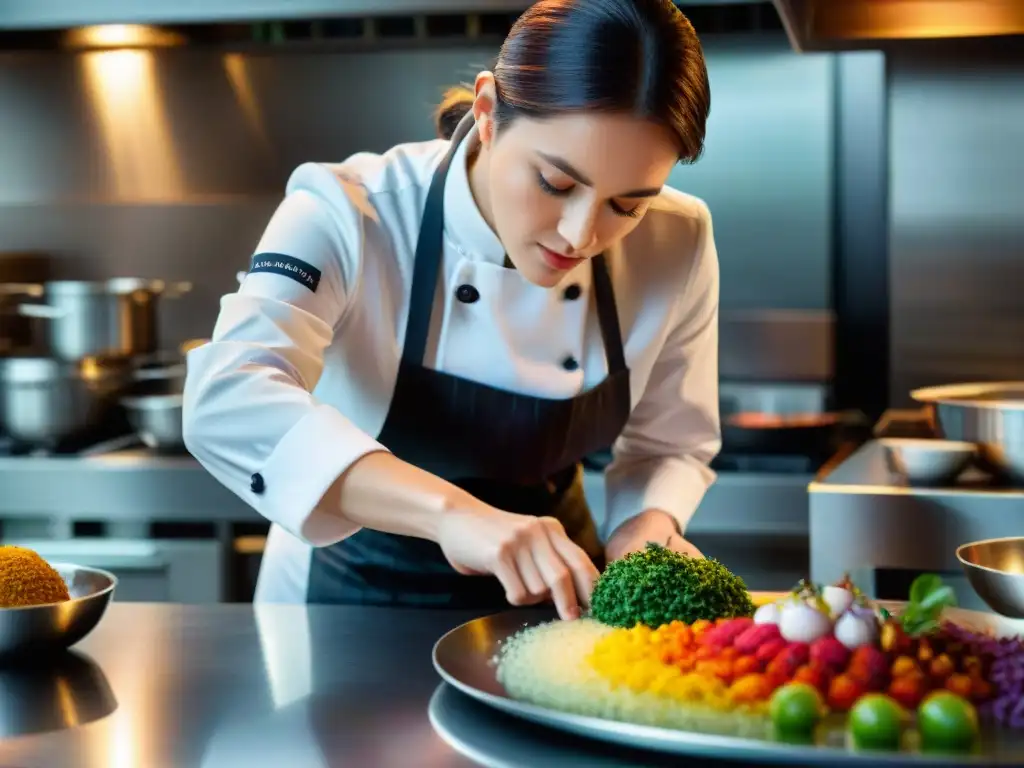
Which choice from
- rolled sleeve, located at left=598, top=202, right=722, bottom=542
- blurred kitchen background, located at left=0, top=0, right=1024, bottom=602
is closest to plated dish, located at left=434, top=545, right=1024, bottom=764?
rolled sleeve, located at left=598, top=202, right=722, bottom=542

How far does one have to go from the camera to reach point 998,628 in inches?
56.4

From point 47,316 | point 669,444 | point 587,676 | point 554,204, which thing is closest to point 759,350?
point 669,444

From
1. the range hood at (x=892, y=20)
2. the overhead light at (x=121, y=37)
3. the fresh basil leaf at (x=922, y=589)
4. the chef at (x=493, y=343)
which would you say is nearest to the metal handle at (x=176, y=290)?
the overhead light at (x=121, y=37)

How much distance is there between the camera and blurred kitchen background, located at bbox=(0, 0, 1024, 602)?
3.05 metres

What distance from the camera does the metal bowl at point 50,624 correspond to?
140cm

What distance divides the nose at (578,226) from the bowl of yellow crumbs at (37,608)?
634mm

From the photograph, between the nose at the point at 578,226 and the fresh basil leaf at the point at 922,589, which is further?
the nose at the point at 578,226

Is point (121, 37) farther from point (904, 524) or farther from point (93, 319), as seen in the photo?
point (904, 524)

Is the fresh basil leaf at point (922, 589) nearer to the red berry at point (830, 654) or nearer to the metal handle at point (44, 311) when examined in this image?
the red berry at point (830, 654)

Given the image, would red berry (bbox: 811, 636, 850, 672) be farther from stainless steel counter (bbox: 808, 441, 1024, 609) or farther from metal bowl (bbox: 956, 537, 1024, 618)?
stainless steel counter (bbox: 808, 441, 1024, 609)

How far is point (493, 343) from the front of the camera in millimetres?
1843

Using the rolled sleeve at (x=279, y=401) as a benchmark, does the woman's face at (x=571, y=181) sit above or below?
above

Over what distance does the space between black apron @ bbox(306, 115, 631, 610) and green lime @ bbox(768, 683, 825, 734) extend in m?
0.79

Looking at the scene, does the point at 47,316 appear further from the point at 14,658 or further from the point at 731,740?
the point at 731,740
